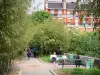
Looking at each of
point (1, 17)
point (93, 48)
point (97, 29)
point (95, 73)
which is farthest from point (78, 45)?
point (1, 17)

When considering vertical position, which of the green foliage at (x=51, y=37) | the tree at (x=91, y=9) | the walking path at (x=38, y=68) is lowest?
the walking path at (x=38, y=68)

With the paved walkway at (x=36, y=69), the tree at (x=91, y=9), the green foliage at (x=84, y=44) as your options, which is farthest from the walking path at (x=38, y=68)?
the green foliage at (x=84, y=44)

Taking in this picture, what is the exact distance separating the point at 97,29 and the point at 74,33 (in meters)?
36.5

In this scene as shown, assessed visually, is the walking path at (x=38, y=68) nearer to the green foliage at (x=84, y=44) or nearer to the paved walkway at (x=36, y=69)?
the paved walkway at (x=36, y=69)

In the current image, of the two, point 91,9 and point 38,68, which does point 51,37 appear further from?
point 91,9

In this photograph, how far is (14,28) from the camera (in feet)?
48.5

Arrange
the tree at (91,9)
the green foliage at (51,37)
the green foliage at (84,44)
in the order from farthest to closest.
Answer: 1. the green foliage at (51,37)
2. the green foliage at (84,44)
3. the tree at (91,9)

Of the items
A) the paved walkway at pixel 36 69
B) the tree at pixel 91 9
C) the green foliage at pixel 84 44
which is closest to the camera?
the tree at pixel 91 9

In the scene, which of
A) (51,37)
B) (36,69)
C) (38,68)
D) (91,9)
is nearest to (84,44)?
(51,37)

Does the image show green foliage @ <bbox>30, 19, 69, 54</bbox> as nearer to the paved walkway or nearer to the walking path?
the walking path

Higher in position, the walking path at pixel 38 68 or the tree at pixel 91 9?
the tree at pixel 91 9

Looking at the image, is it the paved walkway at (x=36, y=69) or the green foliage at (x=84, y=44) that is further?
the green foliage at (x=84, y=44)

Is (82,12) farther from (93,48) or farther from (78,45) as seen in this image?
(78,45)

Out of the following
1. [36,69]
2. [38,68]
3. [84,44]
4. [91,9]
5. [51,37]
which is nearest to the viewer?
[91,9]
